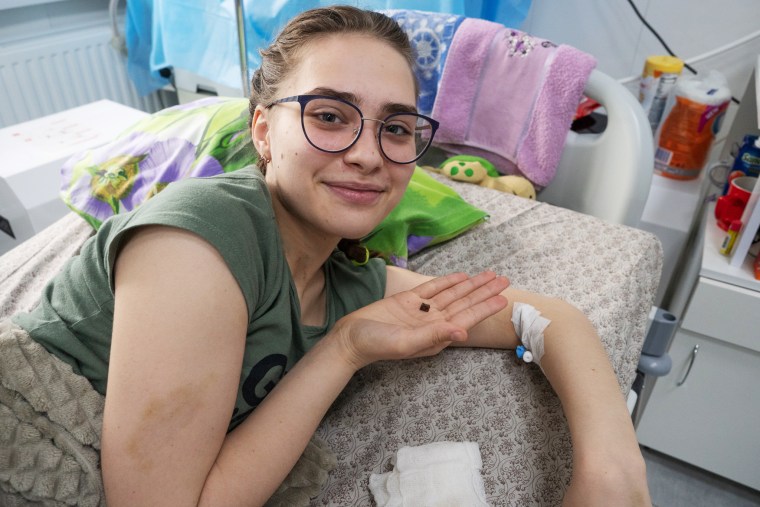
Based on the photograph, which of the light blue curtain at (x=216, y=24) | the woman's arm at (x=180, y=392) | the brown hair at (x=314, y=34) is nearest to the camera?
the woman's arm at (x=180, y=392)

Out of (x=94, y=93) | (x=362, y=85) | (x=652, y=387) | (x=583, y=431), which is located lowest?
(x=652, y=387)

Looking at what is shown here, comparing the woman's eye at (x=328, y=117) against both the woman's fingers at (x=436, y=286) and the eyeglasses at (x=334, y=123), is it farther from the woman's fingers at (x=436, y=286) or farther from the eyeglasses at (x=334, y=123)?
the woman's fingers at (x=436, y=286)

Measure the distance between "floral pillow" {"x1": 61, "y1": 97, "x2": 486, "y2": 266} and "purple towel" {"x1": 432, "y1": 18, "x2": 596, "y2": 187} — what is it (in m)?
0.27

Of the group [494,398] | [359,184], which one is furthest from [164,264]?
[494,398]

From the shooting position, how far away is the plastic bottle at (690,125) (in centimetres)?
171

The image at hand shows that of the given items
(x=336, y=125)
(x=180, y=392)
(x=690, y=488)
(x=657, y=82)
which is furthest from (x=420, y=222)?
(x=690, y=488)

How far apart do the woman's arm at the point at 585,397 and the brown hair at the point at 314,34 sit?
0.41m

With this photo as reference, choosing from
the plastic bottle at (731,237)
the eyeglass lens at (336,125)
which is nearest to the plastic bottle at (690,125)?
the plastic bottle at (731,237)

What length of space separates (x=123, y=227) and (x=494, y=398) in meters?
0.60

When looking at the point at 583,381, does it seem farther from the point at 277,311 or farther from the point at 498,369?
the point at 277,311

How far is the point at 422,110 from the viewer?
155 cm

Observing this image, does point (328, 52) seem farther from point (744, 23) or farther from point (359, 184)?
point (744, 23)

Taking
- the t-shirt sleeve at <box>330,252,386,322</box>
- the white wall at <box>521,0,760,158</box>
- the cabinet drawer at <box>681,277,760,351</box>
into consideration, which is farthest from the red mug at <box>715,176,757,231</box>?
the t-shirt sleeve at <box>330,252,386,322</box>

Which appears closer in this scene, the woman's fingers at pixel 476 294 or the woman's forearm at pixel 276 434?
the woman's forearm at pixel 276 434
